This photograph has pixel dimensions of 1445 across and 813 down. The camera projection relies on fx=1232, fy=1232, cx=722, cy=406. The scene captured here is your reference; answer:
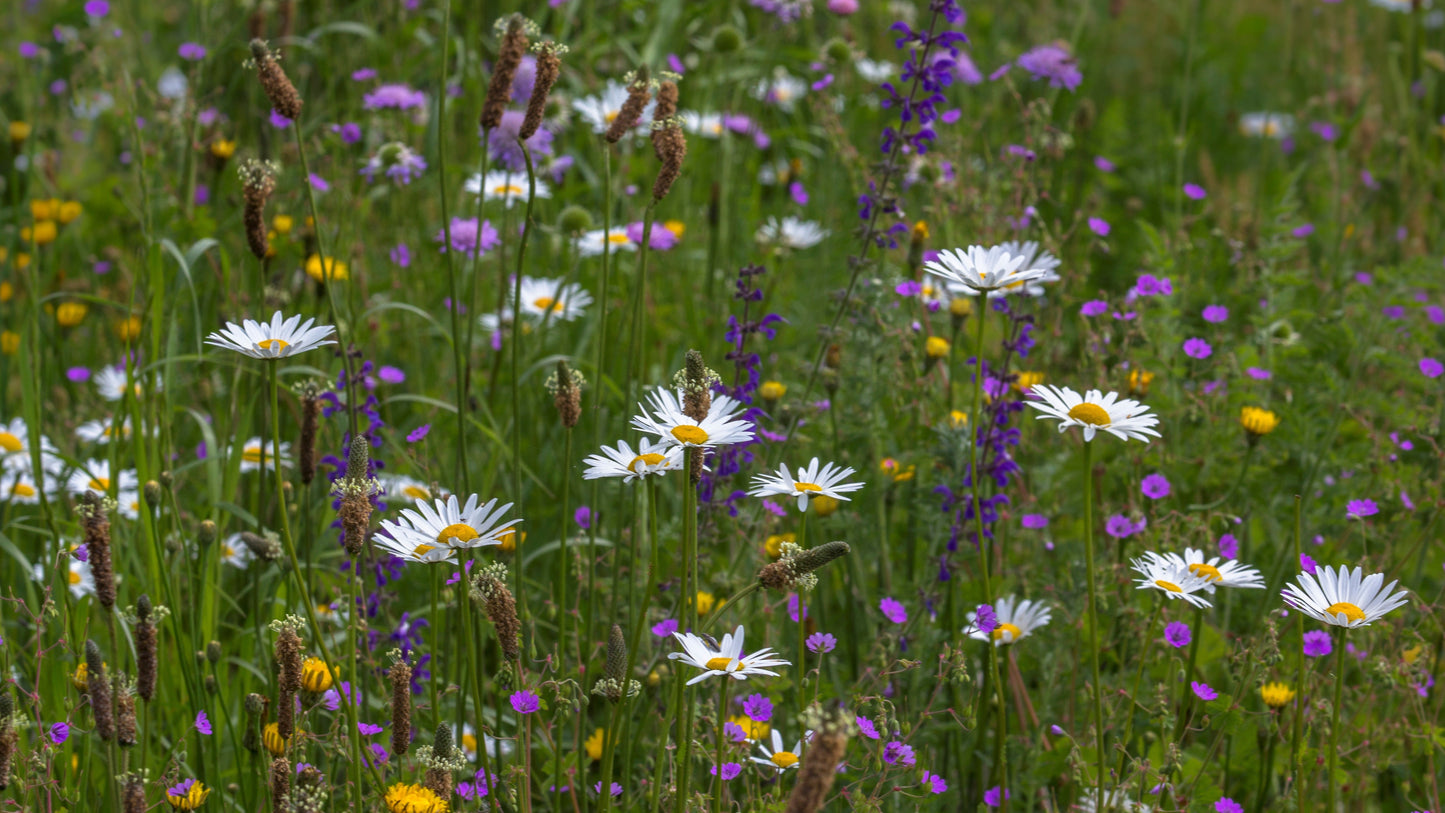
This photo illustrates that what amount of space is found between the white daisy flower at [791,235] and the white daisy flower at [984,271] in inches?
66.0

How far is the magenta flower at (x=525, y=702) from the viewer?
161 cm

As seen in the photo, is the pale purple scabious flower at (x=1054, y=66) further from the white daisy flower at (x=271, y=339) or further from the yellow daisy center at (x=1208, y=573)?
the white daisy flower at (x=271, y=339)

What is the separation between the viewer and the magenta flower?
1.61m

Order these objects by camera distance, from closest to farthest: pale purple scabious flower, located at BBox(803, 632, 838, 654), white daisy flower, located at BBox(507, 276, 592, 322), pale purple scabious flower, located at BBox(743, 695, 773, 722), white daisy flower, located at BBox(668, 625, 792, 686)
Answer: white daisy flower, located at BBox(668, 625, 792, 686) → pale purple scabious flower, located at BBox(803, 632, 838, 654) → pale purple scabious flower, located at BBox(743, 695, 773, 722) → white daisy flower, located at BBox(507, 276, 592, 322)

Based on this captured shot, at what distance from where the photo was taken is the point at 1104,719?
2084 mm

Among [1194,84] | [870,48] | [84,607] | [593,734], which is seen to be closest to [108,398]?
[84,607]

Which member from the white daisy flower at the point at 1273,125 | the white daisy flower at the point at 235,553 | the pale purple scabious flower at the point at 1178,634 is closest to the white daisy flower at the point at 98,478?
the white daisy flower at the point at 235,553

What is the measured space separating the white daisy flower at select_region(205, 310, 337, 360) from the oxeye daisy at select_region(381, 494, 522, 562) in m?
0.25

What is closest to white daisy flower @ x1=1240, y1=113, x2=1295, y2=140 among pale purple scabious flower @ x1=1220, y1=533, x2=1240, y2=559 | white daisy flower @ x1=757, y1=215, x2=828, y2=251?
white daisy flower @ x1=757, y1=215, x2=828, y2=251

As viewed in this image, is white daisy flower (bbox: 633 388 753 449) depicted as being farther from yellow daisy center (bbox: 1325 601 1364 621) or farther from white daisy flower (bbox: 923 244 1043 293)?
yellow daisy center (bbox: 1325 601 1364 621)

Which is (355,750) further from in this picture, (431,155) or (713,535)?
(431,155)

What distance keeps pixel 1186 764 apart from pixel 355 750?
145 centimetres

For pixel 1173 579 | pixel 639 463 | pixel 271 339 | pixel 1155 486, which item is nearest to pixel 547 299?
pixel 1155 486

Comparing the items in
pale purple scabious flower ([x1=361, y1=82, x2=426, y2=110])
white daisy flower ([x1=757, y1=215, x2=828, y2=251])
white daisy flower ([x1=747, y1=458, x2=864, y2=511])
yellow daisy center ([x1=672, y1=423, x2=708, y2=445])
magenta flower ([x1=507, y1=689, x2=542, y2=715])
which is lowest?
magenta flower ([x1=507, y1=689, x2=542, y2=715])
